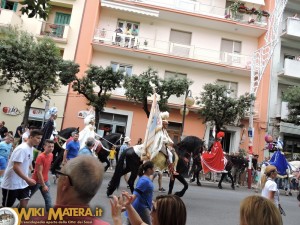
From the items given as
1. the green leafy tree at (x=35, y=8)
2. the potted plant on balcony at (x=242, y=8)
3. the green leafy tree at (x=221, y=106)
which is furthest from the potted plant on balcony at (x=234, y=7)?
the green leafy tree at (x=35, y=8)

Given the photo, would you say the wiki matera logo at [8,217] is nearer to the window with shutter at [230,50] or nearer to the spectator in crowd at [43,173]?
the spectator in crowd at [43,173]

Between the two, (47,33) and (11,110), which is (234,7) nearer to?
(47,33)

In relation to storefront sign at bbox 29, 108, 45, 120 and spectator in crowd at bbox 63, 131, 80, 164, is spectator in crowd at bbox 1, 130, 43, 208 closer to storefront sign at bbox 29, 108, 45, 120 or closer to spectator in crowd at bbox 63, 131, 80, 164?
spectator in crowd at bbox 63, 131, 80, 164

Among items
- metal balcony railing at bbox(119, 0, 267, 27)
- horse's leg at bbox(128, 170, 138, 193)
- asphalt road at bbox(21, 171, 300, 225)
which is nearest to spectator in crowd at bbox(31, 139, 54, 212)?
asphalt road at bbox(21, 171, 300, 225)

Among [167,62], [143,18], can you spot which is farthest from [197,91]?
[143,18]

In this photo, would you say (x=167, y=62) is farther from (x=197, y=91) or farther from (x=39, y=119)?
(x=39, y=119)

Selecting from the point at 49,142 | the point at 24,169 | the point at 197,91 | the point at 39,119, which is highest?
the point at 197,91

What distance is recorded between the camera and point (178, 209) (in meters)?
2.65

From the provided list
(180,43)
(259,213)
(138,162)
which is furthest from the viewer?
(180,43)

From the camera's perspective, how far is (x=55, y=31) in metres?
23.4

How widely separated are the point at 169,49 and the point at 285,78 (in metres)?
8.69

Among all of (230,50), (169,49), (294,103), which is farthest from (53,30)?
(294,103)

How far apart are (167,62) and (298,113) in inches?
370

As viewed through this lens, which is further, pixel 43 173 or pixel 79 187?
pixel 43 173
